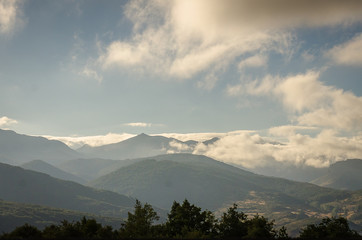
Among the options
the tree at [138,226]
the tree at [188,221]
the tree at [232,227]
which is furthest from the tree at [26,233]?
the tree at [232,227]

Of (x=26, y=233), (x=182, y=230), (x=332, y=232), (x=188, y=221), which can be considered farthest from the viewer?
(x=188, y=221)

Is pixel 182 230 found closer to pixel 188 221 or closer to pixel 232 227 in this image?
pixel 188 221

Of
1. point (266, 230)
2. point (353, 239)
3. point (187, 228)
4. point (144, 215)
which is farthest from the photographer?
point (144, 215)

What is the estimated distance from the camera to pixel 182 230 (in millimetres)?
105562

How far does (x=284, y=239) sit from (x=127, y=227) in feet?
169

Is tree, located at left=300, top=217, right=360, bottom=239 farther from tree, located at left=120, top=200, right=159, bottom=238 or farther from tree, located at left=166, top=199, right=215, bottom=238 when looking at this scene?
tree, located at left=120, top=200, right=159, bottom=238

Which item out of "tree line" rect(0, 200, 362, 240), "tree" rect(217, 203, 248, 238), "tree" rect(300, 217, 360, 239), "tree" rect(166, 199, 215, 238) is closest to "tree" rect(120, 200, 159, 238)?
"tree line" rect(0, 200, 362, 240)

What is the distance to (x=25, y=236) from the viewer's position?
94375 millimetres

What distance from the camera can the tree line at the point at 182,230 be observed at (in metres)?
96.4

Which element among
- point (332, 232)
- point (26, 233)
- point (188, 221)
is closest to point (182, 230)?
point (188, 221)

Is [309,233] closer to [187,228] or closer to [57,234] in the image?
[187,228]

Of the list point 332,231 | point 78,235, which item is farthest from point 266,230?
point 78,235

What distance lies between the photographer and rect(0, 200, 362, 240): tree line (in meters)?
96.4

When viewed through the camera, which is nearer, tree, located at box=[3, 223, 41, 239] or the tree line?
tree, located at box=[3, 223, 41, 239]
